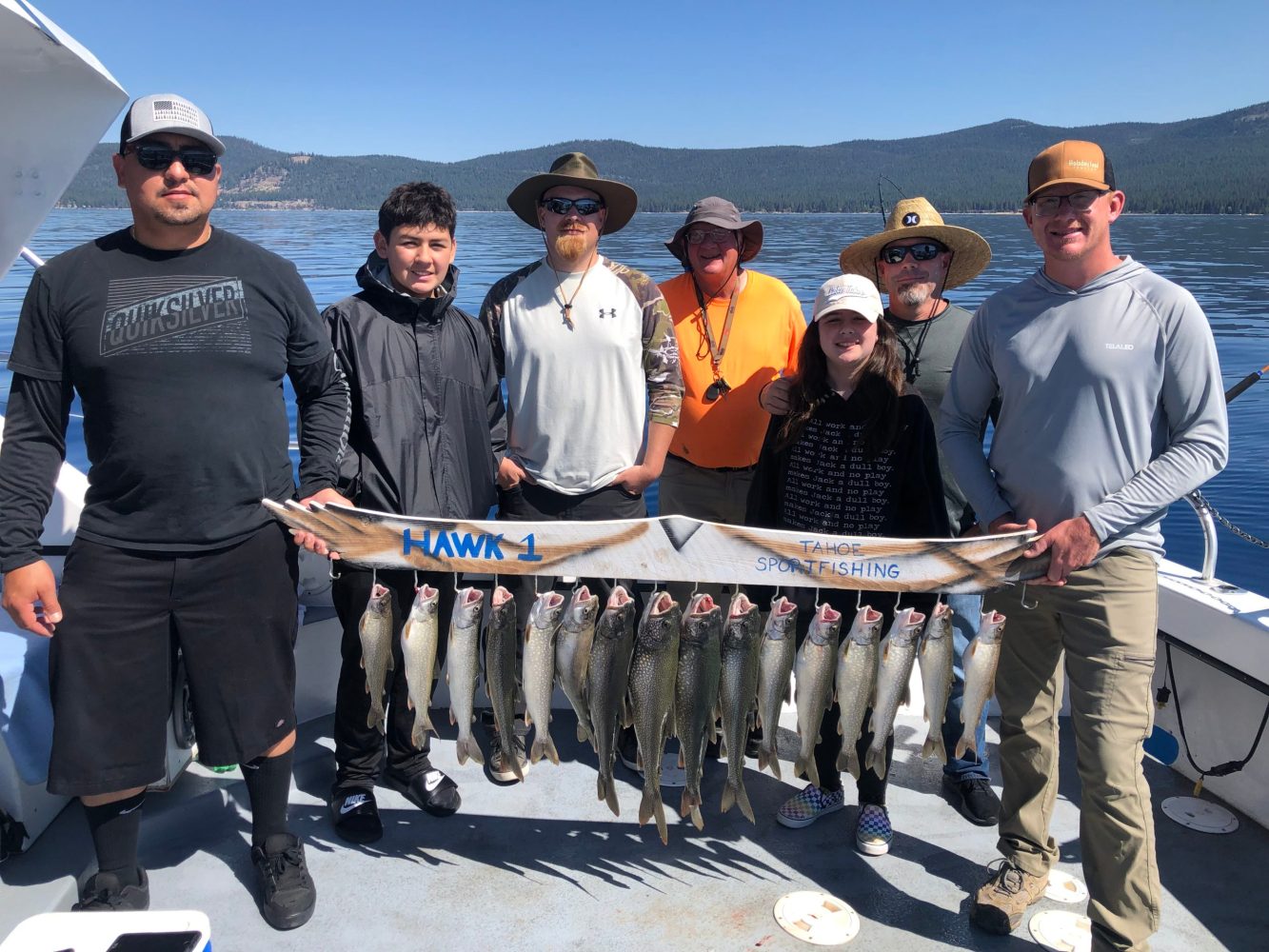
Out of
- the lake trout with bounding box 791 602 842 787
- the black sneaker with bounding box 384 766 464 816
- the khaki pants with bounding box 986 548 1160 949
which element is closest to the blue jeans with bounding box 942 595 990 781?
the khaki pants with bounding box 986 548 1160 949

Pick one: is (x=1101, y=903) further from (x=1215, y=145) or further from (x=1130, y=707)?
(x=1215, y=145)

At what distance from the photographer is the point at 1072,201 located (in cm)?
286

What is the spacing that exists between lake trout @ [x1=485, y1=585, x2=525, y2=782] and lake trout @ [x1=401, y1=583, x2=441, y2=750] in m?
0.19

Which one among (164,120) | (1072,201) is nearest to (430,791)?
(164,120)

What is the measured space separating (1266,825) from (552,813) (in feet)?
9.64

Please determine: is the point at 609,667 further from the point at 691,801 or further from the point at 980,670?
the point at 980,670

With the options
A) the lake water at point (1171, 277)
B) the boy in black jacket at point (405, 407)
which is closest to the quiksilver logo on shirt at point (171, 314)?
the boy in black jacket at point (405, 407)

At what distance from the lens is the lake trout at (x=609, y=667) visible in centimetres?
294

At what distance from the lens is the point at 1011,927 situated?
3.10 m

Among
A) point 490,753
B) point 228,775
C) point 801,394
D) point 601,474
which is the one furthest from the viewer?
point 490,753

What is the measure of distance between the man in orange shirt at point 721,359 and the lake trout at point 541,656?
1460 mm

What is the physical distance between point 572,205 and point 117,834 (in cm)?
286

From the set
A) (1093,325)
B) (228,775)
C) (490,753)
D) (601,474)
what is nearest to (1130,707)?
(1093,325)

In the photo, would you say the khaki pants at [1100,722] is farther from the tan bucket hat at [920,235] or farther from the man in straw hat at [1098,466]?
the tan bucket hat at [920,235]
